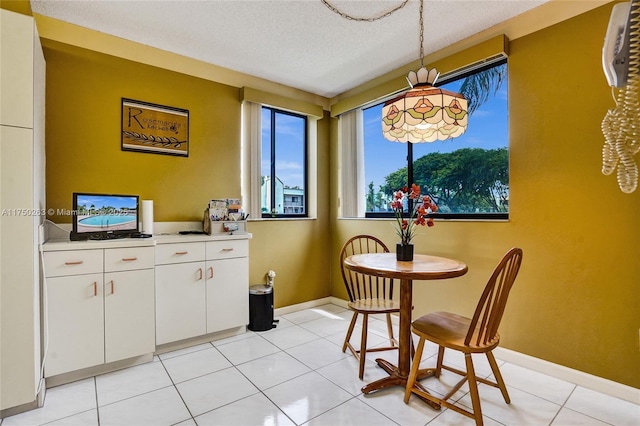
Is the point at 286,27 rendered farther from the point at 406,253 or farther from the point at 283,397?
the point at 283,397

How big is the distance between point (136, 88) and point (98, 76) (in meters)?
0.29

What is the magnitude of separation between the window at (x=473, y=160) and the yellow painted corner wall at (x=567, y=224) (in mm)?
159

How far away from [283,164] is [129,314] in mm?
2302

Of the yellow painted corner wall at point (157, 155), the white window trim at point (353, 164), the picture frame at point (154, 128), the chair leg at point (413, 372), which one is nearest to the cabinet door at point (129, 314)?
the yellow painted corner wall at point (157, 155)

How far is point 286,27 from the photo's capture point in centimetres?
257

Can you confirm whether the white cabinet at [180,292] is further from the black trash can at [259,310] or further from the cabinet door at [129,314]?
the black trash can at [259,310]

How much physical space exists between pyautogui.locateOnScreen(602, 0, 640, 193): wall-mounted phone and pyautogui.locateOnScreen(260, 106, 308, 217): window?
10.4 feet

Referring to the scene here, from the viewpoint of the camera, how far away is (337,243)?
4.13 m

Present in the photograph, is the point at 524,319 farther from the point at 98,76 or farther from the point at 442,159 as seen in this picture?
the point at 98,76

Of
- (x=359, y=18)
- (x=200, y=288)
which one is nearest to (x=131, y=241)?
(x=200, y=288)

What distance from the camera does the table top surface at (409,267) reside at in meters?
1.84

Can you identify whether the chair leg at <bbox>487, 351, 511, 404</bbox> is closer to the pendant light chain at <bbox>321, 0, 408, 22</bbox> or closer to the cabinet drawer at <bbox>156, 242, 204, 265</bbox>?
the cabinet drawer at <bbox>156, 242, 204, 265</bbox>

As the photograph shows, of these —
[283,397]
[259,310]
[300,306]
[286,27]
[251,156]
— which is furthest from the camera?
[300,306]

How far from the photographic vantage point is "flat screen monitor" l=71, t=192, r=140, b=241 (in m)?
2.35
